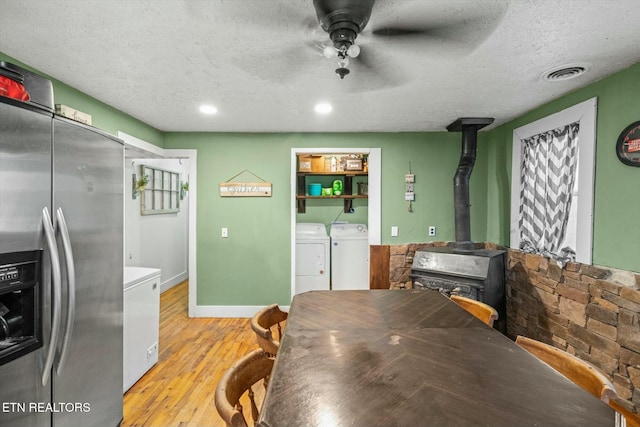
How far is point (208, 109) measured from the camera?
2.78m

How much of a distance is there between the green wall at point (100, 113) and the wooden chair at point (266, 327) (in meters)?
2.14

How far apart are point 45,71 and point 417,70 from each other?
8.19 feet

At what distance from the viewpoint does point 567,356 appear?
118cm

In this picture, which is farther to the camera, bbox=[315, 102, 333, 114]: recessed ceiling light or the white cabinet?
bbox=[315, 102, 333, 114]: recessed ceiling light

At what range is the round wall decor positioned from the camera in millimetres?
1886

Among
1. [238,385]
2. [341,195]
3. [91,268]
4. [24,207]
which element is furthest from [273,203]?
[238,385]

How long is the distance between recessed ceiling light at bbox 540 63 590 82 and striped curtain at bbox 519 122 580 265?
46cm

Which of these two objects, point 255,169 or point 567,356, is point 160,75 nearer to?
point 255,169

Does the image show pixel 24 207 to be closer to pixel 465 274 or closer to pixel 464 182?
pixel 465 274

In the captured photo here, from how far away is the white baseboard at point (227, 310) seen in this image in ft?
11.9

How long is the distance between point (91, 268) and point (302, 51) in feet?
5.32

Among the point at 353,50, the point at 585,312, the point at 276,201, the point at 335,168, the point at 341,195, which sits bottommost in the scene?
the point at 585,312

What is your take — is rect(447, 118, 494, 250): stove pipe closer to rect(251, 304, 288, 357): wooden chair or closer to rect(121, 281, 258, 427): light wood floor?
rect(251, 304, 288, 357): wooden chair

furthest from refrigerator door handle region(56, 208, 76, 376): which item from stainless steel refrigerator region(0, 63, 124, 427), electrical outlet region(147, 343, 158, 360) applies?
electrical outlet region(147, 343, 158, 360)
